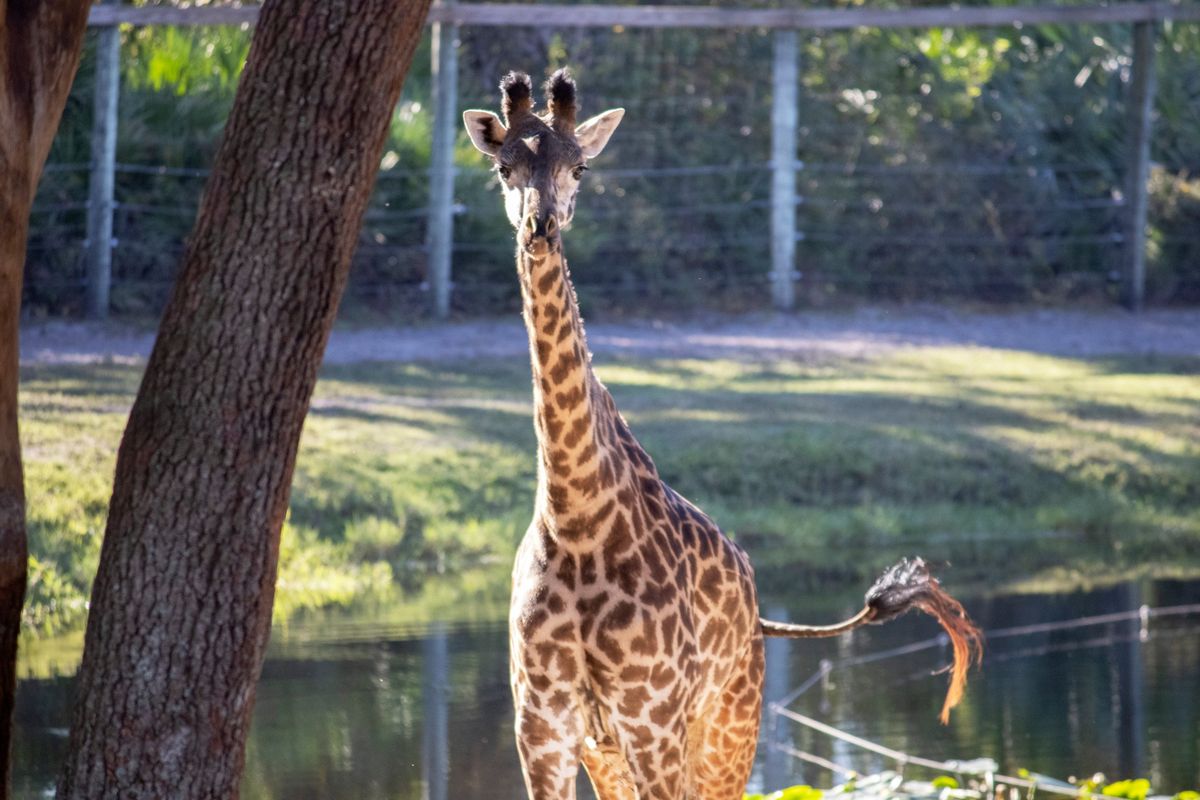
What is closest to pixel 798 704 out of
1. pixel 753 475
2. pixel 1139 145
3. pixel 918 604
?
pixel 918 604

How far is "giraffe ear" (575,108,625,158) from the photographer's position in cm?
445

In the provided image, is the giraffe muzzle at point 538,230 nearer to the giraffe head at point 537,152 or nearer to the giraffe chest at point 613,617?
the giraffe head at point 537,152

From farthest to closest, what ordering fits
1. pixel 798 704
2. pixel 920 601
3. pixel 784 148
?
pixel 784 148 → pixel 798 704 → pixel 920 601

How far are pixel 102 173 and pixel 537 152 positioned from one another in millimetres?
10406

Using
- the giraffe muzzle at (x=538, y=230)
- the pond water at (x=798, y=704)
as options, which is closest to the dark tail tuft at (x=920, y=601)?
the pond water at (x=798, y=704)

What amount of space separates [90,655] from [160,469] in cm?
48

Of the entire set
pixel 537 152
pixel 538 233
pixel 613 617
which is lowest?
pixel 613 617

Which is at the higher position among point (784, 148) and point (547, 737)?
point (784, 148)

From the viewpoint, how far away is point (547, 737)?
4.38 m

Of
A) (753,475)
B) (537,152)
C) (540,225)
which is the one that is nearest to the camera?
(540,225)

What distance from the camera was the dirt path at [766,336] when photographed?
13.3m

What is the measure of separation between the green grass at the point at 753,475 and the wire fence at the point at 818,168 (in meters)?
3.43

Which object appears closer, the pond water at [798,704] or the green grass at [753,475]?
the pond water at [798,704]

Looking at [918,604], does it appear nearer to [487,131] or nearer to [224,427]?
[487,131]
